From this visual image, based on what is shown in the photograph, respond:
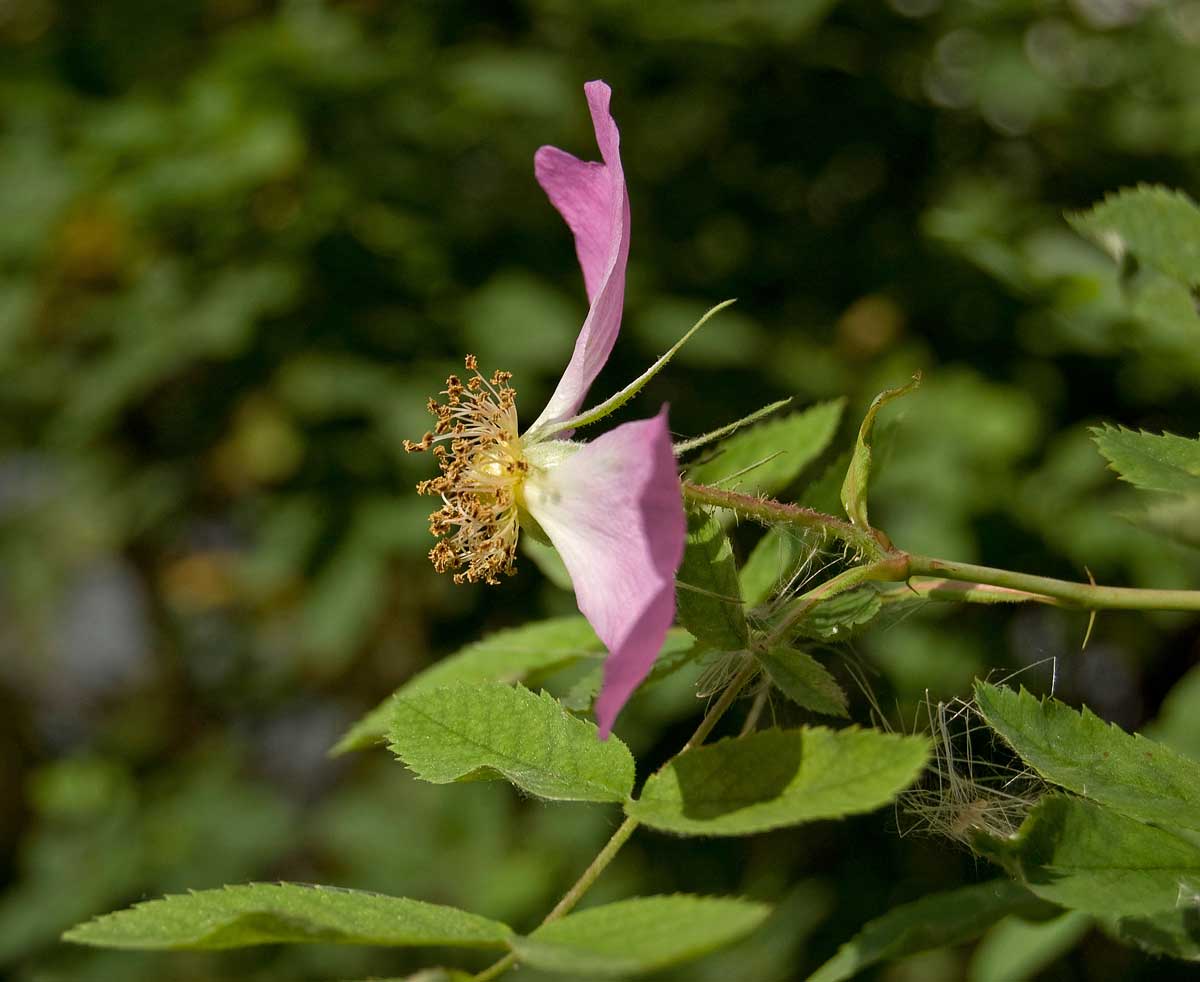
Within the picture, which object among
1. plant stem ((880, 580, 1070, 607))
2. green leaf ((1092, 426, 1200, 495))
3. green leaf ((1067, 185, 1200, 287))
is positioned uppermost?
green leaf ((1067, 185, 1200, 287))

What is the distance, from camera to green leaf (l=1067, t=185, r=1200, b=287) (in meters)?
1.33

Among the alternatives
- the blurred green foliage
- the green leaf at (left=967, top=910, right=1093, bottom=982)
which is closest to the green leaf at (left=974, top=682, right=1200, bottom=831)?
the green leaf at (left=967, top=910, right=1093, bottom=982)

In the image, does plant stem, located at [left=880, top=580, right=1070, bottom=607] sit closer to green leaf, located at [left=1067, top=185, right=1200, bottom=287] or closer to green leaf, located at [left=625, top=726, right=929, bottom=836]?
green leaf, located at [left=625, top=726, right=929, bottom=836]

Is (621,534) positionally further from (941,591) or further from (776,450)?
(776,450)

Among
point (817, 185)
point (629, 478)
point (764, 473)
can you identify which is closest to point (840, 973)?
point (629, 478)

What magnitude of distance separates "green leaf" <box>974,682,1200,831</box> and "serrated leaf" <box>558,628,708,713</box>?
0.26 meters

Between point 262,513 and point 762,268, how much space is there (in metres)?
1.19

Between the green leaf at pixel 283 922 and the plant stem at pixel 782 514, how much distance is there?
36cm

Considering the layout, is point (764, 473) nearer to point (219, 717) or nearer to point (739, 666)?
point (739, 666)

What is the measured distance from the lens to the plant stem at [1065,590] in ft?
3.11

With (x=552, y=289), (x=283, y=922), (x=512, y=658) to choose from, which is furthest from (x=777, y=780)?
(x=552, y=289)

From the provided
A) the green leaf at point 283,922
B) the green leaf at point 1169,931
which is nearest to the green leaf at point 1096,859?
the green leaf at point 1169,931

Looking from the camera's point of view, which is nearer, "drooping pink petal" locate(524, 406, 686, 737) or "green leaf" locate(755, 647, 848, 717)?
"drooping pink petal" locate(524, 406, 686, 737)

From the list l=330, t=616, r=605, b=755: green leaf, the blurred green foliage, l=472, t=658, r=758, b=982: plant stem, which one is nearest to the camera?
l=472, t=658, r=758, b=982: plant stem
